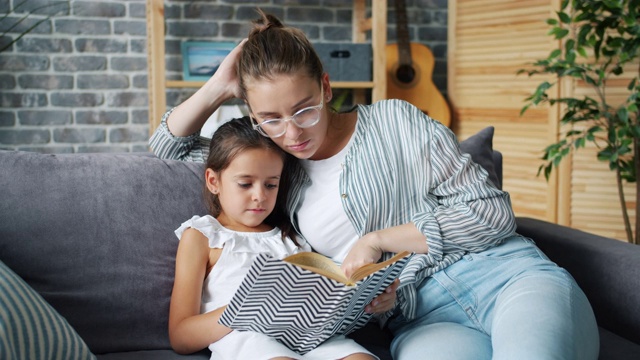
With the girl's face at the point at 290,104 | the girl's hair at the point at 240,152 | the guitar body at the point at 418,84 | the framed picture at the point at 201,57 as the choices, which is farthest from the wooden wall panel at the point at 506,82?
the girl's face at the point at 290,104

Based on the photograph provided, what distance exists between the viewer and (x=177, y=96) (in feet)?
13.1

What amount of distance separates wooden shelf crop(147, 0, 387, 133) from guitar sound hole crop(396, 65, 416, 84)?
303 millimetres

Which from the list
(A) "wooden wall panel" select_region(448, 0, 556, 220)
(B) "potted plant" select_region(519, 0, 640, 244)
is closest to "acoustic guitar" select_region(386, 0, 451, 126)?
(A) "wooden wall panel" select_region(448, 0, 556, 220)

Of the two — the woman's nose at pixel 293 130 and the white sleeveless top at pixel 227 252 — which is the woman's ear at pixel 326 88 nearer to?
the woman's nose at pixel 293 130

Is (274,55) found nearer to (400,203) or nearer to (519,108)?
(400,203)

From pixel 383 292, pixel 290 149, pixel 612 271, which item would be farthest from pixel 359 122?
pixel 612 271

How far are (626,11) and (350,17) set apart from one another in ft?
5.41

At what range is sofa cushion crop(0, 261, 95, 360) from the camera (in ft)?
3.41

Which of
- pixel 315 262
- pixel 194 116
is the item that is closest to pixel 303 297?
pixel 315 262

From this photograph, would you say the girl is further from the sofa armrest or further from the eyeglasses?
the sofa armrest

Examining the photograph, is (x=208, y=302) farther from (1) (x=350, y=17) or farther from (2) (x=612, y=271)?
(1) (x=350, y=17)

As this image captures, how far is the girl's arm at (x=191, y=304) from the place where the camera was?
1.40m

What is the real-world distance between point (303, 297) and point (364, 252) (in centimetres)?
27

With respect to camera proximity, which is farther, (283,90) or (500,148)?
(500,148)
